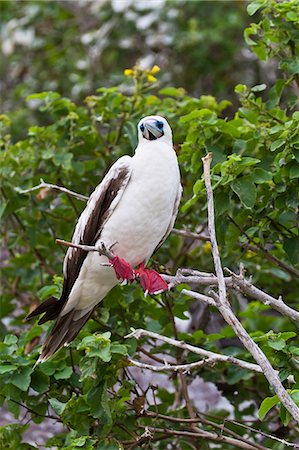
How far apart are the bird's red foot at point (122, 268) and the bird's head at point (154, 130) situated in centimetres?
47

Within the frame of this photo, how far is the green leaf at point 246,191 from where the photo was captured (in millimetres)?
3006

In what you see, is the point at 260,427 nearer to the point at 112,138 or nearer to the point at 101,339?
the point at 101,339

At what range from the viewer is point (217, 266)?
8.21 feet

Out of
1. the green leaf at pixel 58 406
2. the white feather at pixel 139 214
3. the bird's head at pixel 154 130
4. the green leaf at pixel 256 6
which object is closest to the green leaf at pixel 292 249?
the white feather at pixel 139 214

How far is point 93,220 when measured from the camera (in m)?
3.09

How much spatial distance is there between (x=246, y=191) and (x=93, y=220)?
0.57 m

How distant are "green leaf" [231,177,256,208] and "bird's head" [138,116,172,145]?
32 cm

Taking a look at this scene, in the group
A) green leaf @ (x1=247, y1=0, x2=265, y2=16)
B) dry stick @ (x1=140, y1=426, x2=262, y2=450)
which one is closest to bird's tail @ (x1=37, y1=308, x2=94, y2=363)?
dry stick @ (x1=140, y1=426, x2=262, y2=450)

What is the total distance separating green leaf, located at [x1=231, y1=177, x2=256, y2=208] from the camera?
3006mm

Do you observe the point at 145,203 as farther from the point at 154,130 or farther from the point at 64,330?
the point at 64,330

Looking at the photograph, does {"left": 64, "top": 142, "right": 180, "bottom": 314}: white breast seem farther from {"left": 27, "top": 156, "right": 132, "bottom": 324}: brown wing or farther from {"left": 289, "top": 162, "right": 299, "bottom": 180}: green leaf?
{"left": 289, "top": 162, "right": 299, "bottom": 180}: green leaf

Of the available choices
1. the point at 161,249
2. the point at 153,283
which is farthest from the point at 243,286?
the point at 161,249

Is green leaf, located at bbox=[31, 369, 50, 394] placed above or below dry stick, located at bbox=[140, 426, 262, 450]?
above

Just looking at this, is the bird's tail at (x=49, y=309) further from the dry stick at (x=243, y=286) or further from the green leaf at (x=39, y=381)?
the dry stick at (x=243, y=286)
